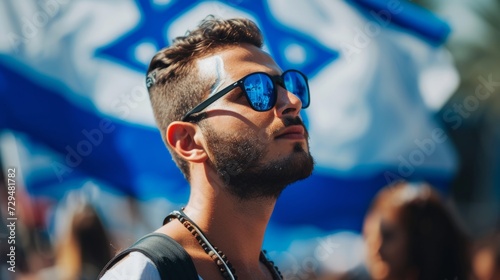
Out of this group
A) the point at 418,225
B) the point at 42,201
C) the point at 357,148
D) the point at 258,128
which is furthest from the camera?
the point at 357,148

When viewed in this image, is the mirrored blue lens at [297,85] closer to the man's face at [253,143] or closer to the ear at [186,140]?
the man's face at [253,143]

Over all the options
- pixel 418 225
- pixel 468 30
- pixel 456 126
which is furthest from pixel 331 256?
pixel 468 30

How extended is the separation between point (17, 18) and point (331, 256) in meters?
2.31

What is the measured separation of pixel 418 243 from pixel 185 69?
214 centimetres

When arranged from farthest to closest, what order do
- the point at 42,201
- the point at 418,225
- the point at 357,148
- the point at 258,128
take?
1. the point at 357,148
2. the point at 42,201
3. the point at 418,225
4. the point at 258,128

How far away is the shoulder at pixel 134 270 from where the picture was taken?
1.98 meters

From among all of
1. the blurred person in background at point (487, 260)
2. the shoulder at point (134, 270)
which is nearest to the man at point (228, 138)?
the shoulder at point (134, 270)

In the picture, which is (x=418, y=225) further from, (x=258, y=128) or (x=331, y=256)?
(x=258, y=128)

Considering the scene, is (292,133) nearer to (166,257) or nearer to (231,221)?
(231,221)

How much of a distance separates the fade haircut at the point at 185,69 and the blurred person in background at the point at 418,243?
1.96 meters

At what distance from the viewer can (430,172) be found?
4824 millimetres

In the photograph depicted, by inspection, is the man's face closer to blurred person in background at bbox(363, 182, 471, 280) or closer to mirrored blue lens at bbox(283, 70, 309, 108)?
mirrored blue lens at bbox(283, 70, 309, 108)

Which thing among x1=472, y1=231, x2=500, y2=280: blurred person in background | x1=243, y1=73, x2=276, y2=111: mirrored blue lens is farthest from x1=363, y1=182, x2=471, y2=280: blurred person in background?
x1=243, y1=73, x2=276, y2=111: mirrored blue lens

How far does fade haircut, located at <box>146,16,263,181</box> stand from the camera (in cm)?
259
